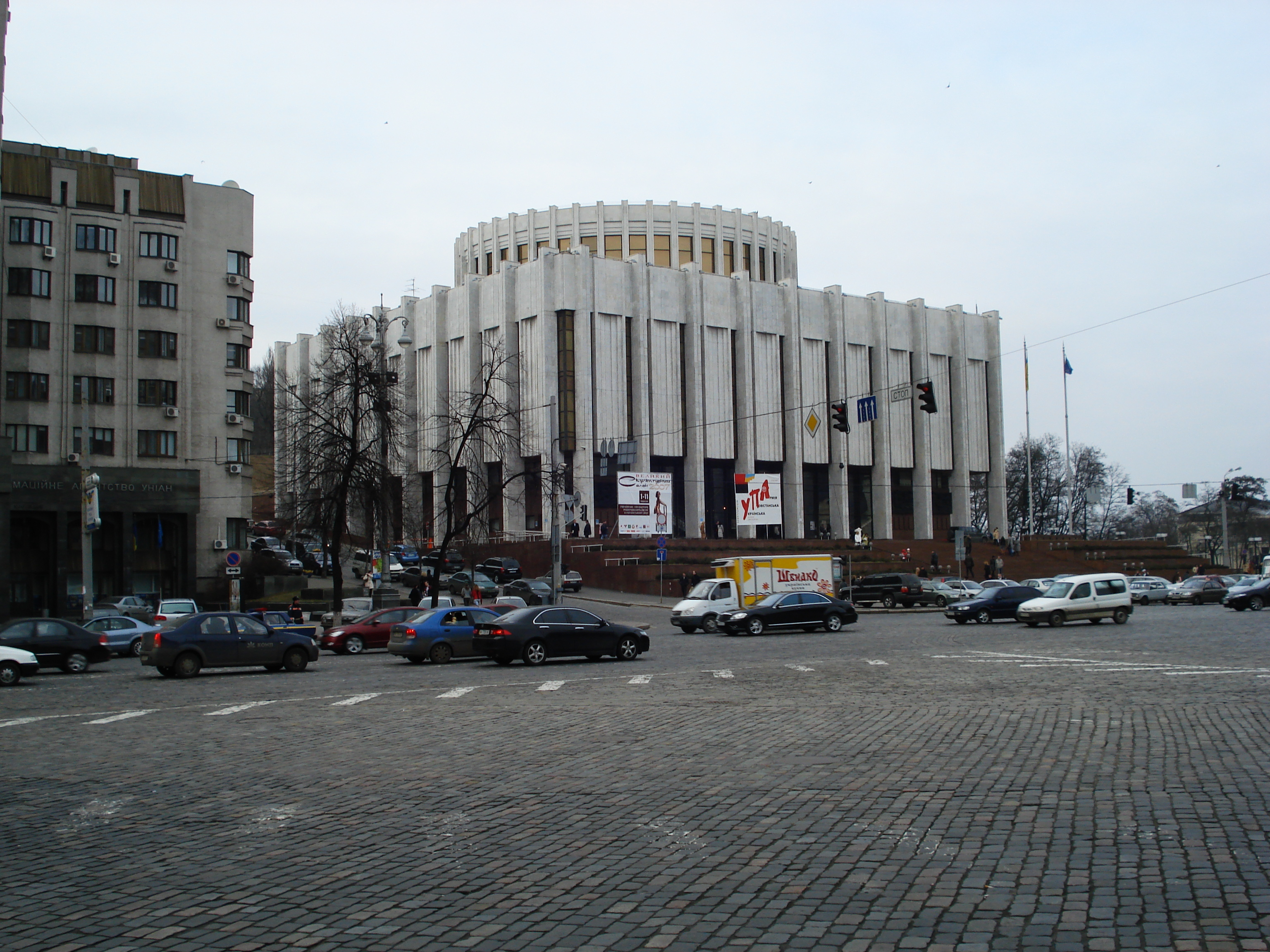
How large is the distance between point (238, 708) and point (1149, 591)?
47182 mm

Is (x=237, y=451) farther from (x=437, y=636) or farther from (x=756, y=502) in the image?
(x=437, y=636)

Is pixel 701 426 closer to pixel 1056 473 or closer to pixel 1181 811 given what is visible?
pixel 1056 473

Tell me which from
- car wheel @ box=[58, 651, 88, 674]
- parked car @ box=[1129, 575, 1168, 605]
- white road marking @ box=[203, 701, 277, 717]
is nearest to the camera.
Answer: white road marking @ box=[203, 701, 277, 717]

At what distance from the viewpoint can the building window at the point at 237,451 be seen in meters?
57.7

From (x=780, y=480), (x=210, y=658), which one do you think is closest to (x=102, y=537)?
(x=210, y=658)

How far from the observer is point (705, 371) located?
273 ft

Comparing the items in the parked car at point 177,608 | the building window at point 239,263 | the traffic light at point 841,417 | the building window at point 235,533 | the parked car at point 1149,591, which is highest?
the building window at point 239,263

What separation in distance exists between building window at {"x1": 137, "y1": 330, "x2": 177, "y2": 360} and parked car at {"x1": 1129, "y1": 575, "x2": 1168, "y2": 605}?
47405 millimetres

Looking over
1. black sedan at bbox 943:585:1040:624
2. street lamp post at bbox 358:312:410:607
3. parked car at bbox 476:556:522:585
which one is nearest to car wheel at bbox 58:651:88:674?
street lamp post at bbox 358:312:410:607

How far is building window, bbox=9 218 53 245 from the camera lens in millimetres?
52188

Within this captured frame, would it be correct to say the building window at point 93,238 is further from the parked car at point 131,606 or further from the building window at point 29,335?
the parked car at point 131,606

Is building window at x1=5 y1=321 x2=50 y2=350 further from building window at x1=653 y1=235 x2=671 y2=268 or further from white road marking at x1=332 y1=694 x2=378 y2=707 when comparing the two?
building window at x1=653 y1=235 x2=671 y2=268

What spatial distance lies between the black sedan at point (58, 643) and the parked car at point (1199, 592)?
4459 centimetres

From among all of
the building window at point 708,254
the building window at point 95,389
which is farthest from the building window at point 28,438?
the building window at point 708,254
